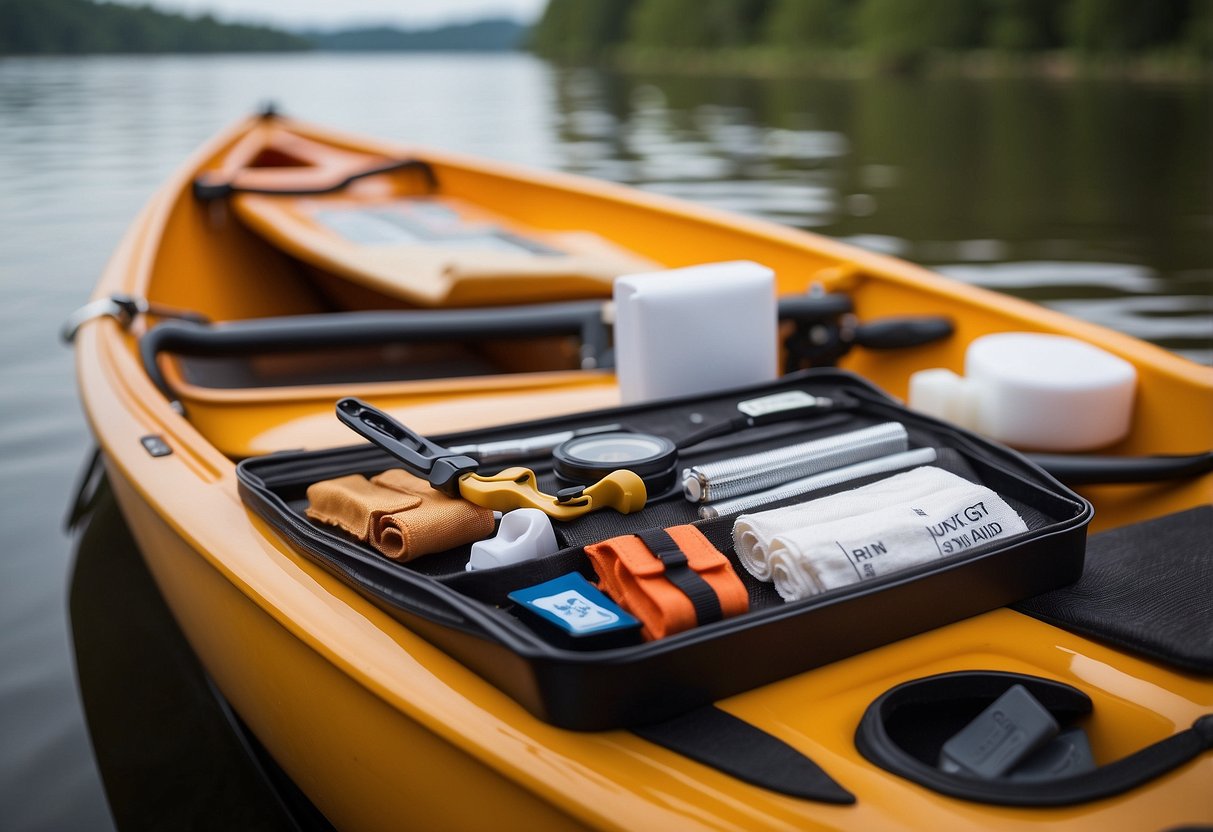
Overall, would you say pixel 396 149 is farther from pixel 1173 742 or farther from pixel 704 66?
pixel 704 66

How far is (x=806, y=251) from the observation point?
109 inches

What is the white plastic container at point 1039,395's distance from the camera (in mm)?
1812

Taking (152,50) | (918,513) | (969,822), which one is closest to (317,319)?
(918,513)

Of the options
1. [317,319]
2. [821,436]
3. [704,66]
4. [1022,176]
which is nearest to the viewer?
[821,436]

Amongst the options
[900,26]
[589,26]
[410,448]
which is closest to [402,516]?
[410,448]

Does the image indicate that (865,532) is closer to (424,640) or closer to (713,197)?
(424,640)

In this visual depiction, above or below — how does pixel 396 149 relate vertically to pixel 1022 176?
above

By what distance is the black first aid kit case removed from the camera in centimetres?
100

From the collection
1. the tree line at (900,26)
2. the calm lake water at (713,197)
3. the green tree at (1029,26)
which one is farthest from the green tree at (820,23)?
the calm lake water at (713,197)

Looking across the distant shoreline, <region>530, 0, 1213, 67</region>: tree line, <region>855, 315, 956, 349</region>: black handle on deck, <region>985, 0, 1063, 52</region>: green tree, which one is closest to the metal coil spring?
<region>855, 315, 956, 349</region>: black handle on deck

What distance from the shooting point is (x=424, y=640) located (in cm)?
117

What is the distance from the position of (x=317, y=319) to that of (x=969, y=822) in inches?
68.4

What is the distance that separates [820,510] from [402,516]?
0.50 metres

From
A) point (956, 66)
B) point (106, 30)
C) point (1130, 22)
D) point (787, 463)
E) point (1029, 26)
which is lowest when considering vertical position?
point (787, 463)
